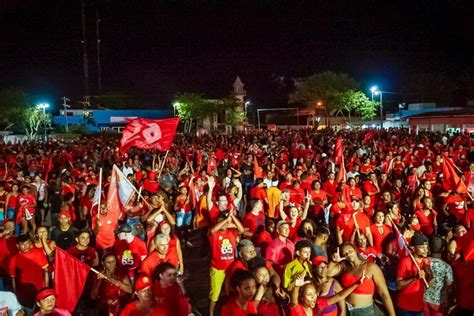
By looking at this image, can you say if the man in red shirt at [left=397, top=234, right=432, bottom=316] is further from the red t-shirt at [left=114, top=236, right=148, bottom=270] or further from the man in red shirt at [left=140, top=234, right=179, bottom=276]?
the red t-shirt at [left=114, top=236, right=148, bottom=270]

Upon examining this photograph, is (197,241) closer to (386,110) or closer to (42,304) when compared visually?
(42,304)

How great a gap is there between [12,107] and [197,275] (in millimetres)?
55583

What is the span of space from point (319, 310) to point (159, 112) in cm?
7603

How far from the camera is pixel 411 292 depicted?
17.5ft

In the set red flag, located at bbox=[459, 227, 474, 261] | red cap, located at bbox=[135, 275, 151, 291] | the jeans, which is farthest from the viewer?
red flag, located at bbox=[459, 227, 474, 261]

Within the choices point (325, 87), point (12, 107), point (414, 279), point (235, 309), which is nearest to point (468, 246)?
point (414, 279)

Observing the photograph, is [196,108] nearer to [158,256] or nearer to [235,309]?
[158,256]

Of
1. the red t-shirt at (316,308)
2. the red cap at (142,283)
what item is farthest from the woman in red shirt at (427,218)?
the red cap at (142,283)

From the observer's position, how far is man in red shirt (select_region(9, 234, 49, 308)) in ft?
19.3

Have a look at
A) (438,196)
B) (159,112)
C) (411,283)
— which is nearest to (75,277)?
(411,283)

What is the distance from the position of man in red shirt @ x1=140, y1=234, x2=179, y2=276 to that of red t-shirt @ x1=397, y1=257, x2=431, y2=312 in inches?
98.6

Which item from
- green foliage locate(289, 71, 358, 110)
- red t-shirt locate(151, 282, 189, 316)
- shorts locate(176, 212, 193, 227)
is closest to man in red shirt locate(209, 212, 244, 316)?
red t-shirt locate(151, 282, 189, 316)

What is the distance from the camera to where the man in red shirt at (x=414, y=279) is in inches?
209

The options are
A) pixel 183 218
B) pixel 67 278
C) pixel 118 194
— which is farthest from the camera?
pixel 183 218
